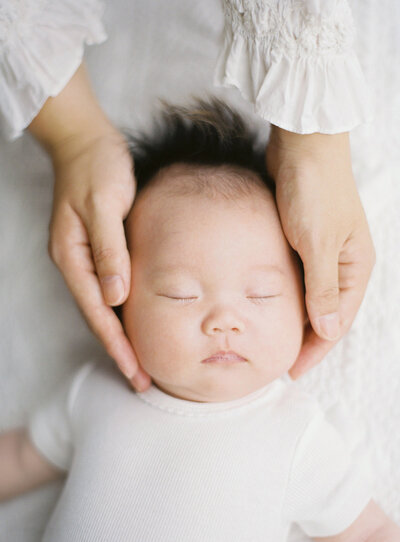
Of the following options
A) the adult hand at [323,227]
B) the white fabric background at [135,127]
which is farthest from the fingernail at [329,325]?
the white fabric background at [135,127]

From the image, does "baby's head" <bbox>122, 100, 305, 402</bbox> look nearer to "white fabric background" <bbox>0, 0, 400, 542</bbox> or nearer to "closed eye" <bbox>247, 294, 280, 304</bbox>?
"closed eye" <bbox>247, 294, 280, 304</bbox>

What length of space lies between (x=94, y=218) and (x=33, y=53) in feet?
1.00

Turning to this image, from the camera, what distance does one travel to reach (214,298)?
2.75ft

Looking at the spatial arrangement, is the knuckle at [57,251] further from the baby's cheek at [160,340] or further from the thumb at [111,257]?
the baby's cheek at [160,340]

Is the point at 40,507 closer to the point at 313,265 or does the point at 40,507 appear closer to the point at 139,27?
the point at 313,265

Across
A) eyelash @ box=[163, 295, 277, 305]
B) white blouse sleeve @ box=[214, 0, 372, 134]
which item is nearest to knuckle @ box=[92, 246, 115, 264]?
eyelash @ box=[163, 295, 277, 305]

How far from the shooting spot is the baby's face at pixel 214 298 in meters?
0.84

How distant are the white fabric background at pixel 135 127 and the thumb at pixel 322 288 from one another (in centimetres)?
24

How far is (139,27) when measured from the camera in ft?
4.42

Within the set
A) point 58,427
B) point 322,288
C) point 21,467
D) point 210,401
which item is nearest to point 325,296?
point 322,288

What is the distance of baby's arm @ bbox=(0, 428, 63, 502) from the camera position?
3.41ft

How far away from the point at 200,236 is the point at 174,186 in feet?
0.33

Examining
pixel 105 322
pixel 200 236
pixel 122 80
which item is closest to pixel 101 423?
pixel 105 322

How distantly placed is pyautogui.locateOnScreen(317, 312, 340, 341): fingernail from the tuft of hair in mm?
213
